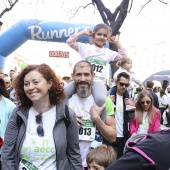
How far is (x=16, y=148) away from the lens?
231 cm

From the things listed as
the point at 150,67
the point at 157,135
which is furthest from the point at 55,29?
the point at 150,67

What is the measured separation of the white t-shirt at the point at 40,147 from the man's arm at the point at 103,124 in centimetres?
60

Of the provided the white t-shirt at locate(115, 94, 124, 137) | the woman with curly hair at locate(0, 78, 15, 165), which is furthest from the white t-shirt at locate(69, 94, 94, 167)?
the white t-shirt at locate(115, 94, 124, 137)

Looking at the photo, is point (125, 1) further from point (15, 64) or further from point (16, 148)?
point (15, 64)

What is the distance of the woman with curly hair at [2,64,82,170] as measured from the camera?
90.3 inches

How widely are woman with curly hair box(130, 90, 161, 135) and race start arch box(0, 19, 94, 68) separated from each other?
4901 millimetres

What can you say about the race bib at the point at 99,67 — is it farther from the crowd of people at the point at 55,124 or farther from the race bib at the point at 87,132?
the race bib at the point at 87,132

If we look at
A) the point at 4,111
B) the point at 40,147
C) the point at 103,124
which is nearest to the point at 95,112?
the point at 103,124

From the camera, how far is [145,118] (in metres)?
4.64

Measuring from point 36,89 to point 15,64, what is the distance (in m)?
44.5

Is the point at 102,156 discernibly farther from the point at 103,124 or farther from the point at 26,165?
the point at 26,165

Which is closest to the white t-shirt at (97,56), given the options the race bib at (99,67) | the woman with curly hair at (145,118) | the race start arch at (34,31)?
the race bib at (99,67)

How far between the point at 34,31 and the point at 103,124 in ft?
23.3

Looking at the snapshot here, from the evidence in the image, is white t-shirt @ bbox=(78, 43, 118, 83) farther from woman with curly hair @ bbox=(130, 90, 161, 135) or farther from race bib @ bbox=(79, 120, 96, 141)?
race bib @ bbox=(79, 120, 96, 141)
